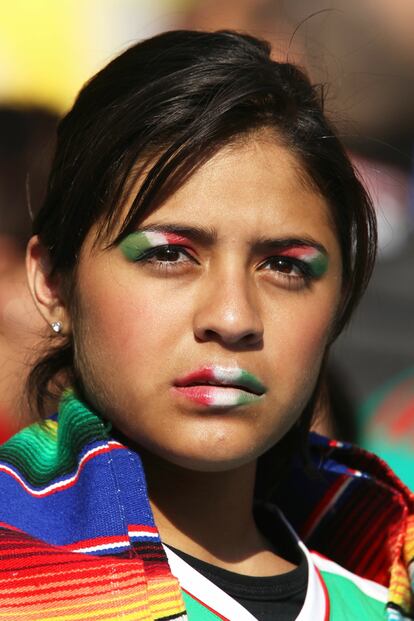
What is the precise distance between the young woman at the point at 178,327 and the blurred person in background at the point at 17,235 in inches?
17.4

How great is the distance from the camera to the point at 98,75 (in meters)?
1.57

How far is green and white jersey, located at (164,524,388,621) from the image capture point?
4.57ft

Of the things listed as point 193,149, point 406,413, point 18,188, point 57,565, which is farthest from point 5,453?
point 406,413

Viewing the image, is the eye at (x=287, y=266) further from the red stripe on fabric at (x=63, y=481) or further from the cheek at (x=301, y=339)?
the red stripe on fabric at (x=63, y=481)

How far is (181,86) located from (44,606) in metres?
0.73

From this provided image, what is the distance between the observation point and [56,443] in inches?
59.5

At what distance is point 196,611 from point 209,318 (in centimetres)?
40

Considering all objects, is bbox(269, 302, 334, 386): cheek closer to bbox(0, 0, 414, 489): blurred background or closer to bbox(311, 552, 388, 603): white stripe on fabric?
bbox(311, 552, 388, 603): white stripe on fabric

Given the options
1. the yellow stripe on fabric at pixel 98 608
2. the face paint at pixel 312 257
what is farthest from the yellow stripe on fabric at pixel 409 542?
the yellow stripe on fabric at pixel 98 608

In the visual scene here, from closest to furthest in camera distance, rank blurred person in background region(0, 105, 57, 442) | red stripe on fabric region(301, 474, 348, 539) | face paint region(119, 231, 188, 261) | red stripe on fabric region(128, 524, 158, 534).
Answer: red stripe on fabric region(128, 524, 158, 534) → face paint region(119, 231, 188, 261) → red stripe on fabric region(301, 474, 348, 539) → blurred person in background region(0, 105, 57, 442)

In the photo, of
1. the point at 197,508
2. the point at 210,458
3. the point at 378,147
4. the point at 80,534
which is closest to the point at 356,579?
the point at 197,508

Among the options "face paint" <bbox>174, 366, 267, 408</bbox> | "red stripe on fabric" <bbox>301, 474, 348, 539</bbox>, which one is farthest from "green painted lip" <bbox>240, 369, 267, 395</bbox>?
"red stripe on fabric" <bbox>301, 474, 348, 539</bbox>

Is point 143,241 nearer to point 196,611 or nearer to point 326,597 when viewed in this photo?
point 196,611

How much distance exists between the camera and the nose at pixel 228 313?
52.5 inches
